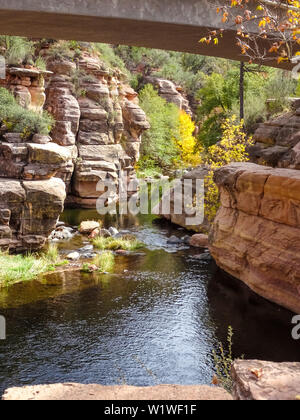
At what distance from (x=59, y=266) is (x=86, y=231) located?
421cm

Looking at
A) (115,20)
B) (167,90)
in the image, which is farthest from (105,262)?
(167,90)

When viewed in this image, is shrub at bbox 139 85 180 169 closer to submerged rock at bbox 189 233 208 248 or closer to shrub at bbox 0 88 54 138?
shrub at bbox 0 88 54 138

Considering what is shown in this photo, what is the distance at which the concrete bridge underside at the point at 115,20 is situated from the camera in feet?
18.4

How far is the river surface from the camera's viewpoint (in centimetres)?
780

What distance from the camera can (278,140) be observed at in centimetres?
1644

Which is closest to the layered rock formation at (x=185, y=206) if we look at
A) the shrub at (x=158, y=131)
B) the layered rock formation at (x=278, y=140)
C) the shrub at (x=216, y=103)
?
the layered rock formation at (x=278, y=140)

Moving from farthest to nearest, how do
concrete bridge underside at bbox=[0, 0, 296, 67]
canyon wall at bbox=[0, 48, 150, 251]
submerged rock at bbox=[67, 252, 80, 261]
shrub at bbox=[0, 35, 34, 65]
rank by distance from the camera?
shrub at bbox=[0, 35, 34, 65] < canyon wall at bbox=[0, 48, 150, 251] < submerged rock at bbox=[67, 252, 80, 261] < concrete bridge underside at bbox=[0, 0, 296, 67]

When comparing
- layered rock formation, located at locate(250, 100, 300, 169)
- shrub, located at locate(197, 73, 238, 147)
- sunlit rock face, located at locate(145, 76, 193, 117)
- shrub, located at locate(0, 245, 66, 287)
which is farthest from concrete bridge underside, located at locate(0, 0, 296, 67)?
sunlit rock face, located at locate(145, 76, 193, 117)

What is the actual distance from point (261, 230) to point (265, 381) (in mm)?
8138

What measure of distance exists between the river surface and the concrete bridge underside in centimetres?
580

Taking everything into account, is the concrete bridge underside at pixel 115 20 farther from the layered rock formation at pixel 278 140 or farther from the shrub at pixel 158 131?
the shrub at pixel 158 131

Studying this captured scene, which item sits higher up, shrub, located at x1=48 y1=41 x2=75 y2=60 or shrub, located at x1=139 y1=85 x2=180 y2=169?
shrub, located at x1=48 y1=41 x2=75 y2=60
